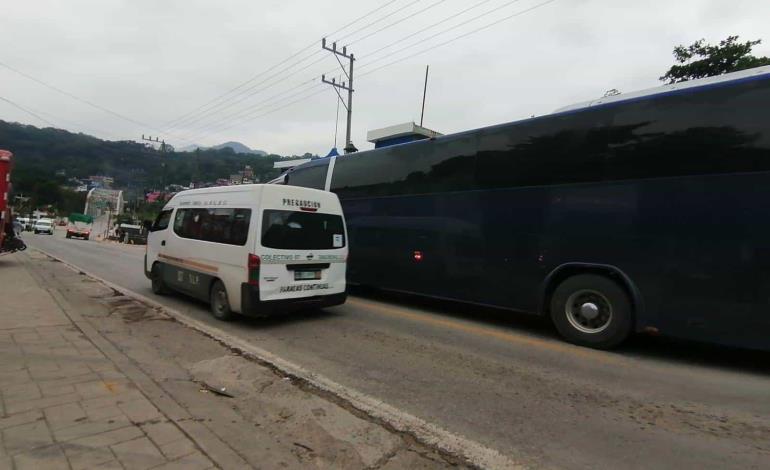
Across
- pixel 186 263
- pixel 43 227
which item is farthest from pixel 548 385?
pixel 43 227

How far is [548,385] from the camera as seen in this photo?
4.49 meters

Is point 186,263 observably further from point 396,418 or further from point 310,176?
point 396,418

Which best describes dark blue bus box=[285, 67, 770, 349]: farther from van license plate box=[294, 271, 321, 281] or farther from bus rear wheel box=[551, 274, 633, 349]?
van license plate box=[294, 271, 321, 281]

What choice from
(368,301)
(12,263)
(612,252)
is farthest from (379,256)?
(12,263)

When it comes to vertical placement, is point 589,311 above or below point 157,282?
above

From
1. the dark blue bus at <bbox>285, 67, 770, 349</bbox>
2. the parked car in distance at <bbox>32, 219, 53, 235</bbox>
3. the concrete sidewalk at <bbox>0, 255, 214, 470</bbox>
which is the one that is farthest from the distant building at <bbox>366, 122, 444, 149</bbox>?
the parked car in distance at <bbox>32, 219, 53, 235</bbox>

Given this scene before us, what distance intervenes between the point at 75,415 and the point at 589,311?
18.4ft

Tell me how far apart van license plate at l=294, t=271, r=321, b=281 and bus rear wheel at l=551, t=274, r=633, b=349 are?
141 inches

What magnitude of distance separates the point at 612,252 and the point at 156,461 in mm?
5388

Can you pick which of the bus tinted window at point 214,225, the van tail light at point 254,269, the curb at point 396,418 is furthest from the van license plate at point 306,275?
the curb at point 396,418

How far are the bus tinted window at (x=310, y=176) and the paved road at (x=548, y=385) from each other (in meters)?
4.40

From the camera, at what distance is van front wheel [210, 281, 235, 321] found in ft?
23.4

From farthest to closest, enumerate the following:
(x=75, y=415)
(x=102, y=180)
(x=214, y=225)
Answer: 1. (x=102, y=180)
2. (x=214, y=225)
3. (x=75, y=415)

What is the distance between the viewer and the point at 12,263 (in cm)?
1441
